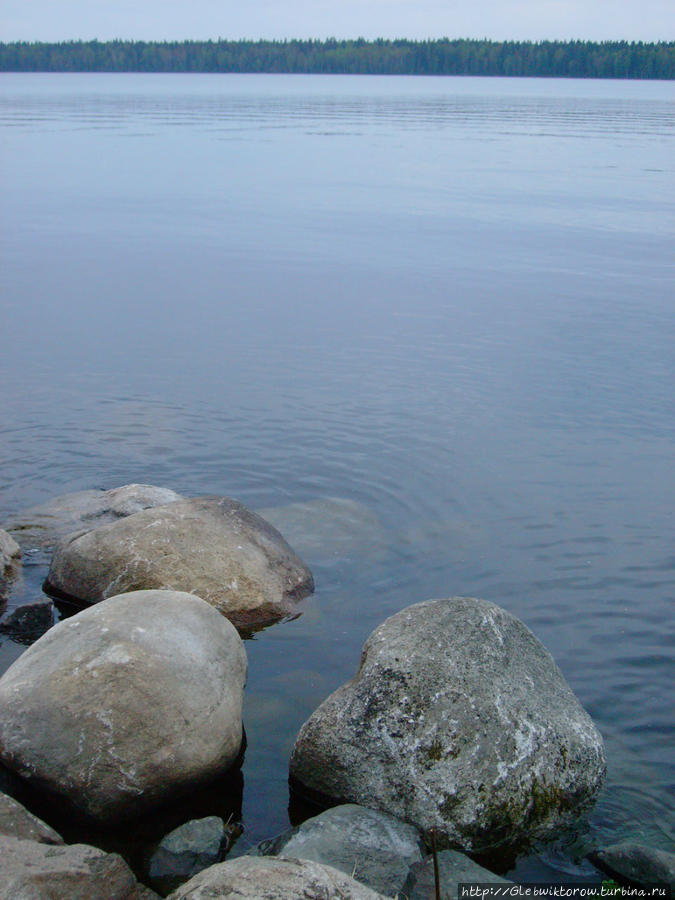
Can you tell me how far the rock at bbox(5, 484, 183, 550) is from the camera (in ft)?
29.7

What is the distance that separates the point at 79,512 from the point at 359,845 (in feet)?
16.7

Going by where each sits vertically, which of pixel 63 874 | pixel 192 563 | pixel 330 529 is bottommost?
pixel 330 529

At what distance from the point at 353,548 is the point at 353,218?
18.8 metres

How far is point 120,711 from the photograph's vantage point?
5605 millimetres

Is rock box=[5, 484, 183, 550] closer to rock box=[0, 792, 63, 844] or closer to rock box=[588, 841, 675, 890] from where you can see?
rock box=[0, 792, 63, 844]

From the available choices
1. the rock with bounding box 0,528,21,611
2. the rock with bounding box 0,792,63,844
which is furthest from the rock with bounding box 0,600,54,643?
the rock with bounding box 0,792,63,844

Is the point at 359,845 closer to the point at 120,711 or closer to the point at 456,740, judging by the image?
the point at 456,740

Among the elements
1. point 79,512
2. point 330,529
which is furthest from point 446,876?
point 79,512

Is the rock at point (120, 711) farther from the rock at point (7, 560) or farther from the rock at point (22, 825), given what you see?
the rock at point (7, 560)

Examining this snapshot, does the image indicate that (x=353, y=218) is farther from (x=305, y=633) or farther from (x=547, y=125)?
(x=547, y=125)

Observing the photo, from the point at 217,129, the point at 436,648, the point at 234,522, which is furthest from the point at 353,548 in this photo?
the point at 217,129

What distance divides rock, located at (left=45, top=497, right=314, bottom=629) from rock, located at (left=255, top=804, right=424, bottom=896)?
2.51 meters

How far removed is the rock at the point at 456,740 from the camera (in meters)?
5.54

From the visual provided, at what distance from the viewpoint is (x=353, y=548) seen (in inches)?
358
